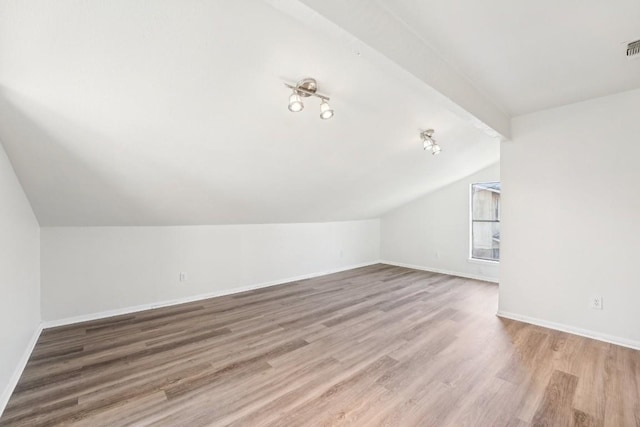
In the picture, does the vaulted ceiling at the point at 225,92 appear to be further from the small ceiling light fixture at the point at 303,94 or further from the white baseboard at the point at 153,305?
the white baseboard at the point at 153,305

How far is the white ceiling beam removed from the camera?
1.24 m

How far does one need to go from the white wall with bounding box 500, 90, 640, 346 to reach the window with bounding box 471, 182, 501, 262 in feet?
6.92

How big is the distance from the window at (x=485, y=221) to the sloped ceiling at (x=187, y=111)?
1.95 m

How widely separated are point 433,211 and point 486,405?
14.6ft

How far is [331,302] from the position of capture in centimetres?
392

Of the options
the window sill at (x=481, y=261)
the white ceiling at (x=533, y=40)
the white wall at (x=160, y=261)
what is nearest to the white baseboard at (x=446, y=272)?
the window sill at (x=481, y=261)

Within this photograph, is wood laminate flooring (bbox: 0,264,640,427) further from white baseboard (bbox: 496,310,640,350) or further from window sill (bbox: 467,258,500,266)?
window sill (bbox: 467,258,500,266)

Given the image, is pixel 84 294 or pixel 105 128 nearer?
pixel 105 128

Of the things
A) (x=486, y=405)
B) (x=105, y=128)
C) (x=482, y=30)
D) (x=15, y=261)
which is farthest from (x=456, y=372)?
(x=15, y=261)

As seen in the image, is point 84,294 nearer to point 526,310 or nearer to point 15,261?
point 15,261

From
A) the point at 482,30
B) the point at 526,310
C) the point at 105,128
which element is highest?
the point at 482,30

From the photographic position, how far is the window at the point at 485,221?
527cm

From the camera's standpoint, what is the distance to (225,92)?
192 cm

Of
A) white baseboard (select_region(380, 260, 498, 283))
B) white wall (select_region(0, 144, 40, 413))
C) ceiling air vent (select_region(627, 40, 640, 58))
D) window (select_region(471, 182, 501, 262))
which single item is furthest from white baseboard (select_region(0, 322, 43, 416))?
window (select_region(471, 182, 501, 262))
